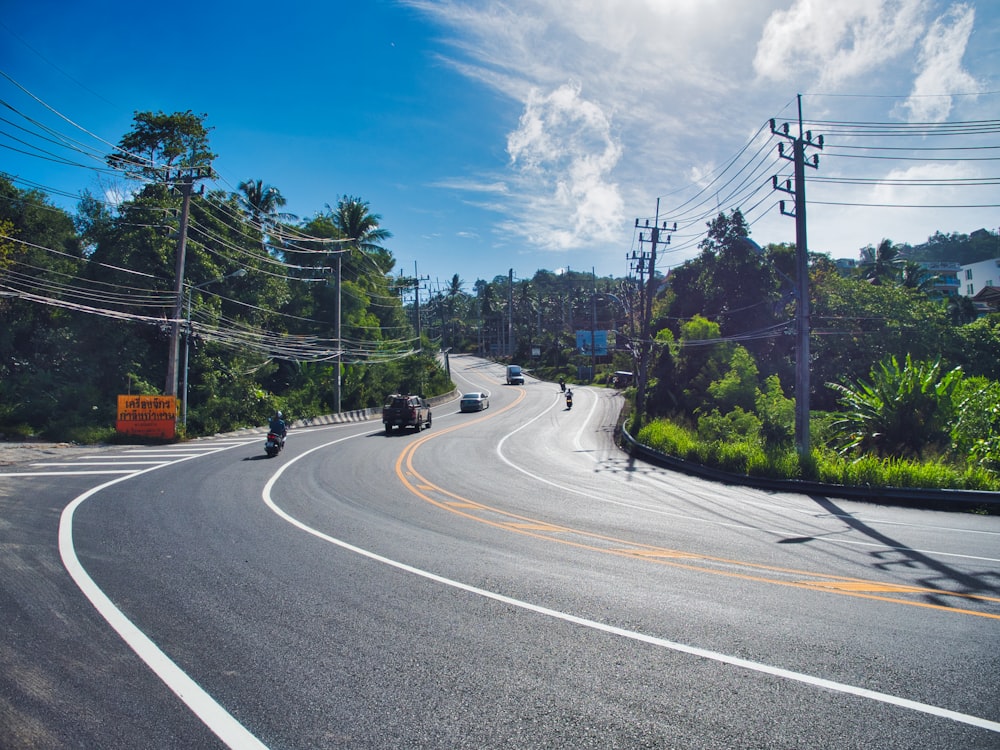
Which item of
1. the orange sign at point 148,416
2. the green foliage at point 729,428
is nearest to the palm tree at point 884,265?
the green foliage at point 729,428

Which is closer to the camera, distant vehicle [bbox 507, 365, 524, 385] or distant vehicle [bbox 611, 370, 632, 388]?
distant vehicle [bbox 611, 370, 632, 388]

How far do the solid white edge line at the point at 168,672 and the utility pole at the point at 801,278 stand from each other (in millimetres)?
16789

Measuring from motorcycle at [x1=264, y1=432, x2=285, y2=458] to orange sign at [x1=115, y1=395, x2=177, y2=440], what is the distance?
8.15 meters

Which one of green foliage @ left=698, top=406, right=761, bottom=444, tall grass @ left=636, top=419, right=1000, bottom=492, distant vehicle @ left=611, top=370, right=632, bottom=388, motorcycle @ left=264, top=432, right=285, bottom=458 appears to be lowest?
motorcycle @ left=264, top=432, right=285, bottom=458

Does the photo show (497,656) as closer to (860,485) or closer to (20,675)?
(20,675)

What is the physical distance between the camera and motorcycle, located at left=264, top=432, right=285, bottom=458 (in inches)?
772

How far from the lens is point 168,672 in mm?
4266

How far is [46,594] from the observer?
19.1 feet

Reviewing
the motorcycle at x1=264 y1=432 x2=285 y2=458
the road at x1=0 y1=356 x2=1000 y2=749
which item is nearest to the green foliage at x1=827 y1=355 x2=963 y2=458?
the road at x1=0 y1=356 x2=1000 y2=749

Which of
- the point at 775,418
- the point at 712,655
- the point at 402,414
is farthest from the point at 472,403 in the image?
the point at 712,655

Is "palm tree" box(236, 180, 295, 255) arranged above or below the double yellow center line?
above

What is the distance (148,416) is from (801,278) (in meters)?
26.6

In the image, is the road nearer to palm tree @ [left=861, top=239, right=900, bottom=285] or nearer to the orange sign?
the orange sign

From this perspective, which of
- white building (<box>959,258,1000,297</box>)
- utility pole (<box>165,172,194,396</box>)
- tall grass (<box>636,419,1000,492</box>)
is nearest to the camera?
tall grass (<box>636,419,1000,492</box>)
